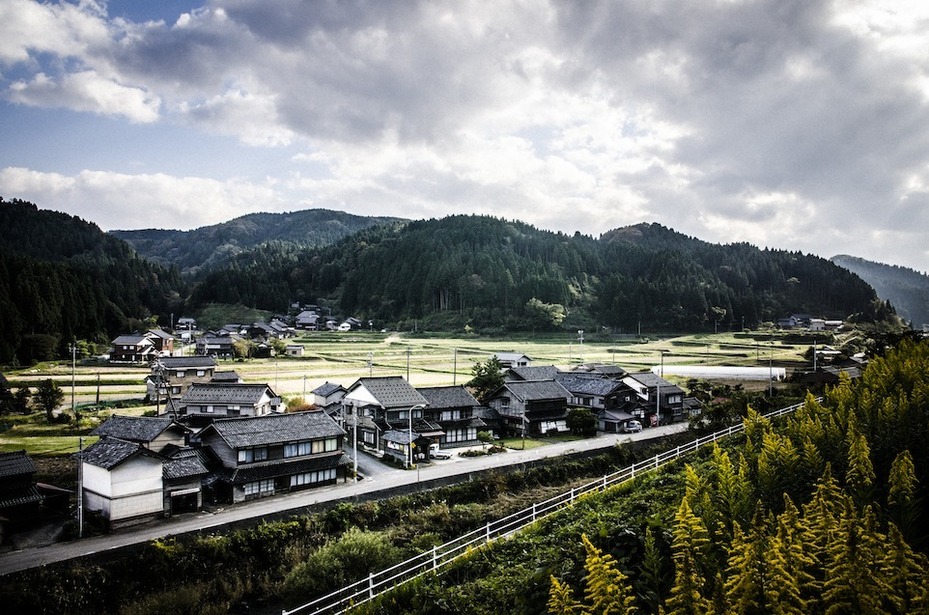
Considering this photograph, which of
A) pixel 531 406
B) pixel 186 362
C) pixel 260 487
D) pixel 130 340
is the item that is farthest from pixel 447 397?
pixel 130 340

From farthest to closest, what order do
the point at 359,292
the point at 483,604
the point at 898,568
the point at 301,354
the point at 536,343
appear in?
the point at 359,292
the point at 536,343
the point at 301,354
the point at 483,604
the point at 898,568

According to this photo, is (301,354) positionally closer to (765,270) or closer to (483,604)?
(483,604)

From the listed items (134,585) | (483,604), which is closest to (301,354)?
(134,585)

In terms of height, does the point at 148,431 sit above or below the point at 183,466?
above

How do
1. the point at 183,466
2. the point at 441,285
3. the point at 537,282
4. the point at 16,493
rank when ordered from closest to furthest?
the point at 16,493 < the point at 183,466 < the point at 537,282 < the point at 441,285

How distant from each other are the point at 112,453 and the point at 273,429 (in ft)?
24.2

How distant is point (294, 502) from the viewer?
83.5 ft

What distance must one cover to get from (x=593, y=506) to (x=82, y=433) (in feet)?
113

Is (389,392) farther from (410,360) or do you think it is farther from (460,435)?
(410,360)

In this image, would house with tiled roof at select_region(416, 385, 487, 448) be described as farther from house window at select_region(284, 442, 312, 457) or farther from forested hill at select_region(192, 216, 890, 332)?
forested hill at select_region(192, 216, 890, 332)

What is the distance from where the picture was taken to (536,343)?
3556 inches

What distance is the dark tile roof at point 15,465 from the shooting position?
22703mm

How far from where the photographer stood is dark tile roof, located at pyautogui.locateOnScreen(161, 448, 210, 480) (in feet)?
79.1

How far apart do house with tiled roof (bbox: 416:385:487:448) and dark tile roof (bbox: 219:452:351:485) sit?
28.9 ft
